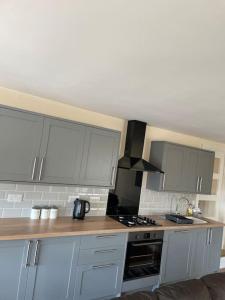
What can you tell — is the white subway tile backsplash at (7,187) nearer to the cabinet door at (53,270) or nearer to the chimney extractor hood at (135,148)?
the cabinet door at (53,270)

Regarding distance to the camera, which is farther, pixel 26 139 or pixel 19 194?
pixel 19 194

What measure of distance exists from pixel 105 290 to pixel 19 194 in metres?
1.48

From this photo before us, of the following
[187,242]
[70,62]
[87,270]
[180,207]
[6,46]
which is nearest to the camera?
[6,46]

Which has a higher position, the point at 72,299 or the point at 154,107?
the point at 154,107

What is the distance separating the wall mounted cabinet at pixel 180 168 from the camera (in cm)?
364

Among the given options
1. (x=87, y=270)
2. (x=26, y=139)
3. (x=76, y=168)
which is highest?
(x=26, y=139)

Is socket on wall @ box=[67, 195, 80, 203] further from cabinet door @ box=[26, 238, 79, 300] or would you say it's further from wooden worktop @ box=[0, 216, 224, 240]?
cabinet door @ box=[26, 238, 79, 300]

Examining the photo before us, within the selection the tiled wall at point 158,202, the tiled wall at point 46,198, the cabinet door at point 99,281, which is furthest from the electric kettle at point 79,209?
the tiled wall at point 158,202

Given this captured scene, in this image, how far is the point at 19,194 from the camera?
9.12ft

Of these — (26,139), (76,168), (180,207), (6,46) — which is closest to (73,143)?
(76,168)

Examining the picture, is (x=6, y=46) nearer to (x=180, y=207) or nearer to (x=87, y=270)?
(x=87, y=270)

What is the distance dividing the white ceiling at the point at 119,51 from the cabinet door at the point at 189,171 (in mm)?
1313

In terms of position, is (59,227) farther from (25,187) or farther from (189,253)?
(189,253)

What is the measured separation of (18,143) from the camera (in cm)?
241
